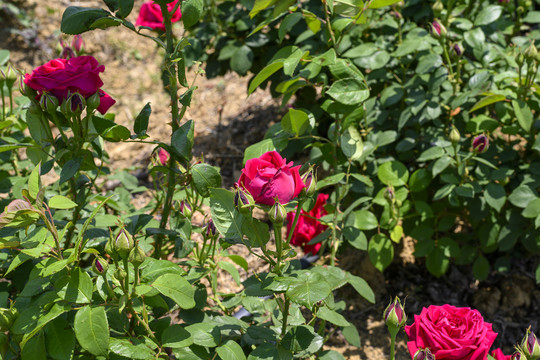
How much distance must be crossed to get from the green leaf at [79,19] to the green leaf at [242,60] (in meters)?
1.08

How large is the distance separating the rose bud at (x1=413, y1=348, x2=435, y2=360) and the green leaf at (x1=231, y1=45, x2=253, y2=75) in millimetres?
1415

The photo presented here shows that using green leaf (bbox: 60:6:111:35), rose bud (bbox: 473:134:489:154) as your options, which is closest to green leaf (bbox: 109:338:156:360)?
green leaf (bbox: 60:6:111:35)

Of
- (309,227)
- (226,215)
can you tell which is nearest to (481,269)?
(309,227)

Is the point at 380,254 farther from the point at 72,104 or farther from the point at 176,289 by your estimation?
the point at 72,104

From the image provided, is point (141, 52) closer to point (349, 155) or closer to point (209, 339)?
point (349, 155)

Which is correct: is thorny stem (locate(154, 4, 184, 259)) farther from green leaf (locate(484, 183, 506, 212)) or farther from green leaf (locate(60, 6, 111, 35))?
green leaf (locate(484, 183, 506, 212))

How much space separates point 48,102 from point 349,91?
0.67 m

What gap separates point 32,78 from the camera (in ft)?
3.71

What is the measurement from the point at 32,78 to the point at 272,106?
6.15 ft

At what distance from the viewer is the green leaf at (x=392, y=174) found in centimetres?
175

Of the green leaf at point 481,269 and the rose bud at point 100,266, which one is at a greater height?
the rose bud at point 100,266

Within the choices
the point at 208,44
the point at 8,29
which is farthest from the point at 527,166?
the point at 8,29

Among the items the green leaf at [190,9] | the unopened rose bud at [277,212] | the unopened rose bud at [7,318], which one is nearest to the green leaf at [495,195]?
the unopened rose bud at [277,212]

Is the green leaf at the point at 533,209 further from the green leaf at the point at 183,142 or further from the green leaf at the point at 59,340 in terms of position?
the green leaf at the point at 59,340
